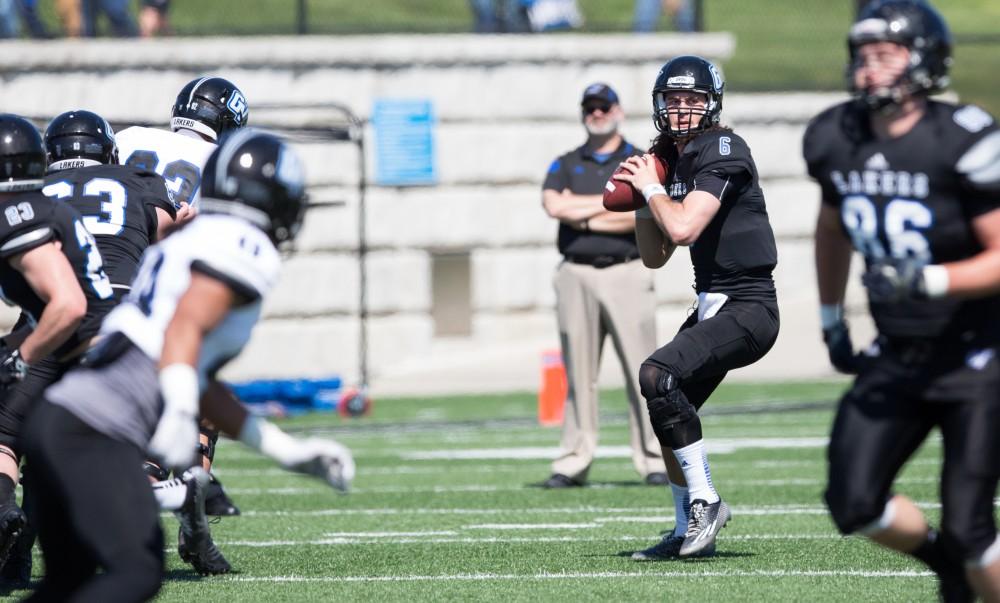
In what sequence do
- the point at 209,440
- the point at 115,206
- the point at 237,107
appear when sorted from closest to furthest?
the point at 115,206 < the point at 209,440 < the point at 237,107

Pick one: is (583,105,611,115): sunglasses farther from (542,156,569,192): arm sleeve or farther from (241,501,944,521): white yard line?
(241,501,944,521): white yard line

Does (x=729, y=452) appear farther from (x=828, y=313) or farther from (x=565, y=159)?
(x=828, y=313)

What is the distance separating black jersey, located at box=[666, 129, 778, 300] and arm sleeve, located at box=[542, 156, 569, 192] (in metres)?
2.95

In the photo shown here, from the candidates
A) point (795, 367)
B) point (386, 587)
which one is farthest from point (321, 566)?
point (795, 367)

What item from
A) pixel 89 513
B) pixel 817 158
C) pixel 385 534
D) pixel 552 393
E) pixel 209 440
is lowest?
pixel 552 393

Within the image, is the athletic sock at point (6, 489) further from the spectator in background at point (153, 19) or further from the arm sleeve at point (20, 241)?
the spectator in background at point (153, 19)

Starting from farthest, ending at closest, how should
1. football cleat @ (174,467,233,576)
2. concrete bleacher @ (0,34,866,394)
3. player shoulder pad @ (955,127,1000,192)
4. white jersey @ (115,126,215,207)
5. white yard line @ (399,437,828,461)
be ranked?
concrete bleacher @ (0,34,866,394) → white yard line @ (399,437,828,461) → white jersey @ (115,126,215,207) → football cleat @ (174,467,233,576) → player shoulder pad @ (955,127,1000,192)

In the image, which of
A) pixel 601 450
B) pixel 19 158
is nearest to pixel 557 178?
pixel 601 450

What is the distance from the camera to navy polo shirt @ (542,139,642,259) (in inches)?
371

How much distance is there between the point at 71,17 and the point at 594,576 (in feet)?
38.1

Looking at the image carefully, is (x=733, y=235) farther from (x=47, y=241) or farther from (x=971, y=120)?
(x=47, y=241)

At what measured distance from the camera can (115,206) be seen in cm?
616

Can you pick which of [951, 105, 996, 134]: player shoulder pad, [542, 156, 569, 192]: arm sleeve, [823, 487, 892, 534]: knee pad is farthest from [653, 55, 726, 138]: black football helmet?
[542, 156, 569, 192]: arm sleeve

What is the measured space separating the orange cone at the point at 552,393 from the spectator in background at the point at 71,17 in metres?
6.33
